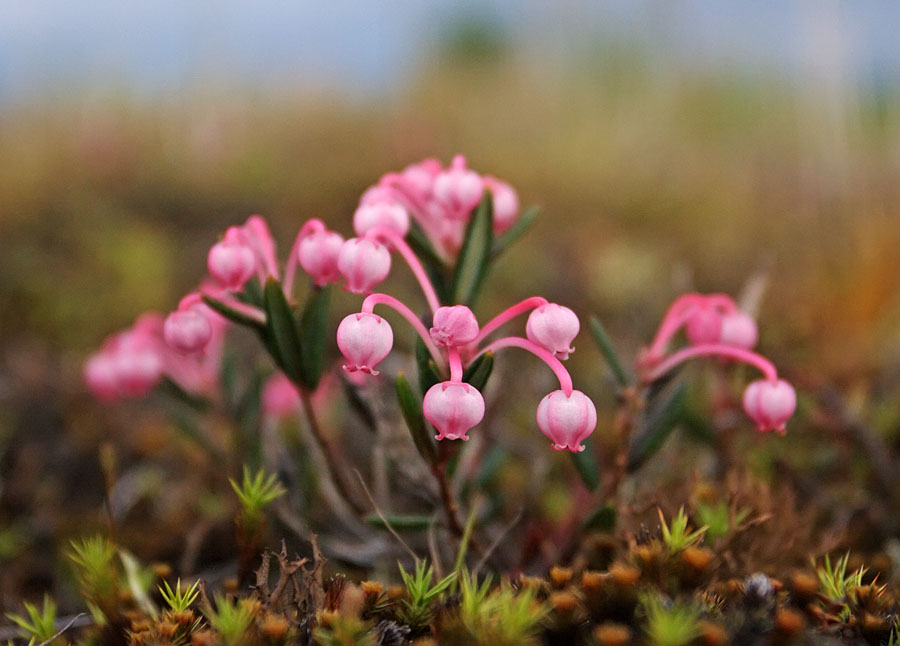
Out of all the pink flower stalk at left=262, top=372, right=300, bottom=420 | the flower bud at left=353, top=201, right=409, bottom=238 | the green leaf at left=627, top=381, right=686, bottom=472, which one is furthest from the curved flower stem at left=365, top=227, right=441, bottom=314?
the pink flower stalk at left=262, top=372, right=300, bottom=420

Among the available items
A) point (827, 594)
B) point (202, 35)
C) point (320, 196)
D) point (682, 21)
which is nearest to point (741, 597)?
point (827, 594)

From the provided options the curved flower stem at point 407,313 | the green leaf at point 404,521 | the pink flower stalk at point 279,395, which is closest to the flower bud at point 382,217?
the curved flower stem at point 407,313

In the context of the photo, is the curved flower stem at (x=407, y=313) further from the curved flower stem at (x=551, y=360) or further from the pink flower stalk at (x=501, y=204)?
the pink flower stalk at (x=501, y=204)

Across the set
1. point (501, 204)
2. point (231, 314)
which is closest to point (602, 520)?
point (501, 204)

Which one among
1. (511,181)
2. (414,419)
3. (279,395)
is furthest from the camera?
(511,181)

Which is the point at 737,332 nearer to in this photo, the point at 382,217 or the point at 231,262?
the point at 382,217

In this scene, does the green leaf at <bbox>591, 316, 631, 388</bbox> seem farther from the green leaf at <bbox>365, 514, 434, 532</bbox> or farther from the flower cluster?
the green leaf at <bbox>365, 514, 434, 532</bbox>

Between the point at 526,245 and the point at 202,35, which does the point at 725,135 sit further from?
the point at 202,35
